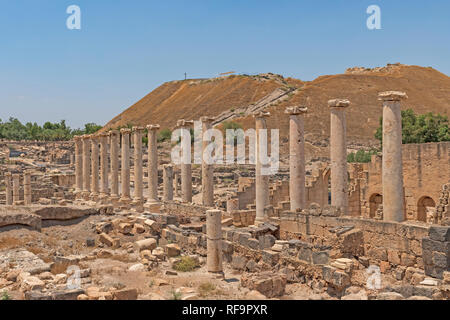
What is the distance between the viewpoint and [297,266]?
39.6 ft

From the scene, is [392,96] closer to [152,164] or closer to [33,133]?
[152,164]

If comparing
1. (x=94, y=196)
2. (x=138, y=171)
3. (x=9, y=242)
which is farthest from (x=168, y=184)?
(x=9, y=242)

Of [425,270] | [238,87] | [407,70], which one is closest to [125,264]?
[425,270]

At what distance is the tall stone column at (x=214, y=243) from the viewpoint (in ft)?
42.3

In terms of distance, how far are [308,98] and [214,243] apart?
71157mm

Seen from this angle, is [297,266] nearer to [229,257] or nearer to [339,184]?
[229,257]

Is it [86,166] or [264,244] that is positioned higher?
[86,166]

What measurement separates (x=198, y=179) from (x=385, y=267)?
33.1 m

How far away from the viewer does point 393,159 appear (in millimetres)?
13734

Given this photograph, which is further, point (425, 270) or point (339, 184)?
point (339, 184)

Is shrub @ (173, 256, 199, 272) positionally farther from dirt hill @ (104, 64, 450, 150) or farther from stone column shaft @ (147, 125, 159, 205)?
dirt hill @ (104, 64, 450, 150)

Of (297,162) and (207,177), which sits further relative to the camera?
(207,177)

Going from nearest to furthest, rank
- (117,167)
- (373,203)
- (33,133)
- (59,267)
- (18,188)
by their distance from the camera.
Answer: (59,267) → (373,203) → (117,167) → (18,188) → (33,133)

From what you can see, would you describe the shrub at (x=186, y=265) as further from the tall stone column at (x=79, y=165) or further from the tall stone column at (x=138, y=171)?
the tall stone column at (x=79, y=165)
